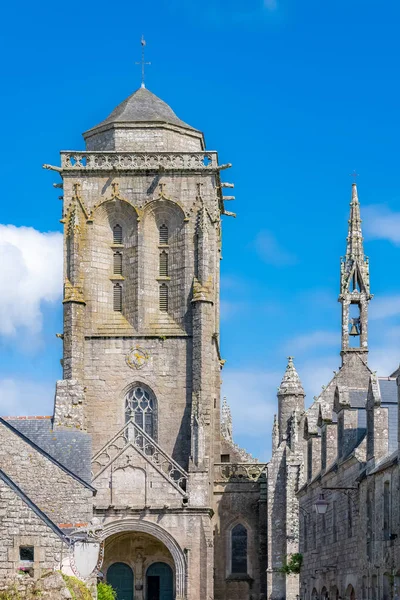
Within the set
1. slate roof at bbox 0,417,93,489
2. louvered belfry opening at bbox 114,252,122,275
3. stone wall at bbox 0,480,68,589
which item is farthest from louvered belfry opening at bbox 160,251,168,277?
stone wall at bbox 0,480,68,589

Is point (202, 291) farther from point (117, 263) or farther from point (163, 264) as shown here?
point (117, 263)

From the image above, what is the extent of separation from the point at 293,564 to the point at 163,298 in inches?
557

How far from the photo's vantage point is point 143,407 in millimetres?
58250

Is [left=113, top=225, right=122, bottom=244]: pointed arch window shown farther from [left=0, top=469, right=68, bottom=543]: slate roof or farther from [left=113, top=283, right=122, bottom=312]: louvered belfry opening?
[left=0, top=469, right=68, bottom=543]: slate roof

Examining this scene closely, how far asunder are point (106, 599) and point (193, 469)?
54.5 feet

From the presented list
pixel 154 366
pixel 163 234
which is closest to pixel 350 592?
pixel 154 366

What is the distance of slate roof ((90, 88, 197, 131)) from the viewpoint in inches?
2390

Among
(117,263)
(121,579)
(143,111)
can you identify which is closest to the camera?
(121,579)

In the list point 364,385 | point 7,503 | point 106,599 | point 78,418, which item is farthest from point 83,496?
point 364,385

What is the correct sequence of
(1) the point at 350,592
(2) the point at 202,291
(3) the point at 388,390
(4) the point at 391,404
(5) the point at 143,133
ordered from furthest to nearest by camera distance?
(5) the point at 143,133 < (2) the point at 202,291 < (3) the point at 388,390 < (1) the point at 350,592 < (4) the point at 391,404

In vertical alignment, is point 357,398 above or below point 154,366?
below

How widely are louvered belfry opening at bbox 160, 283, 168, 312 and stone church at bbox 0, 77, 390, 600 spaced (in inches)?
1.8

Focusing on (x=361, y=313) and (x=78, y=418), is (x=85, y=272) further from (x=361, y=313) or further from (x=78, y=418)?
(x=361, y=313)

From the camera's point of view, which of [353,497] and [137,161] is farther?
[137,161]
